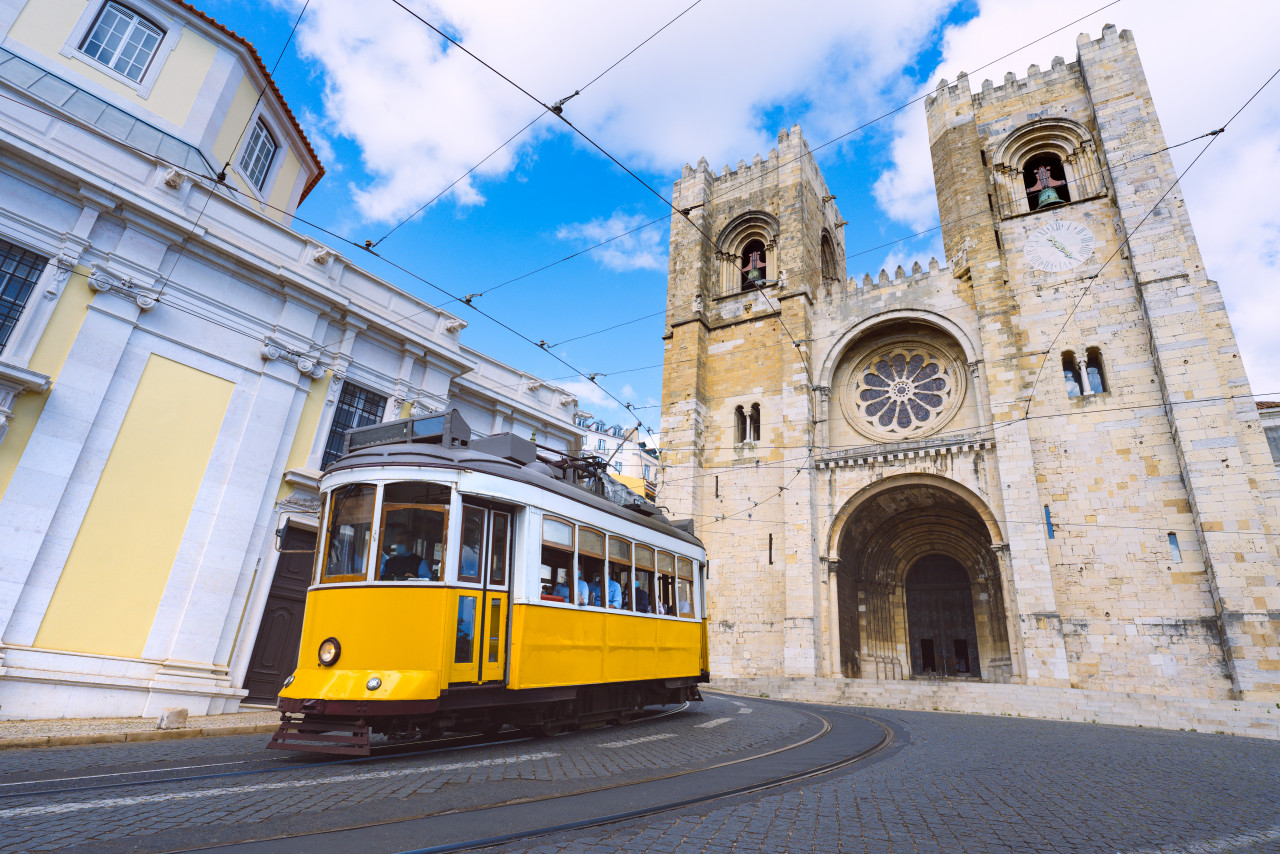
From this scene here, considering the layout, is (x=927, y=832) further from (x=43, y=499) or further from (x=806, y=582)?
(x=806, y=582)

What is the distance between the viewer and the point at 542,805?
4.04 meters

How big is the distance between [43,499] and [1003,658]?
2311 centimetres

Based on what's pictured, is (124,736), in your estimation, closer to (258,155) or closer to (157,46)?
(258,155)

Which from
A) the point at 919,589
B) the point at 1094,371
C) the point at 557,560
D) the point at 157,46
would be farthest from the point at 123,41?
the point at 919,589

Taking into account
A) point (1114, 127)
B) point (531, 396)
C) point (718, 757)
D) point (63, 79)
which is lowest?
point (718, 757)

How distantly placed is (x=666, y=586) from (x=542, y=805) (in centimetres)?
540

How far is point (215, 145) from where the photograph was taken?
1288 cm

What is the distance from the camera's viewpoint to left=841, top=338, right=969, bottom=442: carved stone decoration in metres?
20.8

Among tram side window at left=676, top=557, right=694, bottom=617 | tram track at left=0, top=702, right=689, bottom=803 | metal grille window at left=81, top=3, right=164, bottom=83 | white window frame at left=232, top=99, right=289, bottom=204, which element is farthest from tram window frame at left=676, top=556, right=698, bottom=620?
metal grille window at left=81, top=3, right=164, bottom=83

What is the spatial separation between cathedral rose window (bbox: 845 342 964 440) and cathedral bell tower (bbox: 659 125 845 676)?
7.01ft

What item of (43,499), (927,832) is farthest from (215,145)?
(927,832)

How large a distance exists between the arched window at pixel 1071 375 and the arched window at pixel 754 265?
36.4 ft

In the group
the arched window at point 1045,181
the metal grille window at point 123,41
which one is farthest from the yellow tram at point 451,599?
the arched window at point 1045,181

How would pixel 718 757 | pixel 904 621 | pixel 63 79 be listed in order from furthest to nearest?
pixel 904 621 → pixel 63 79 → pixel 718 757
